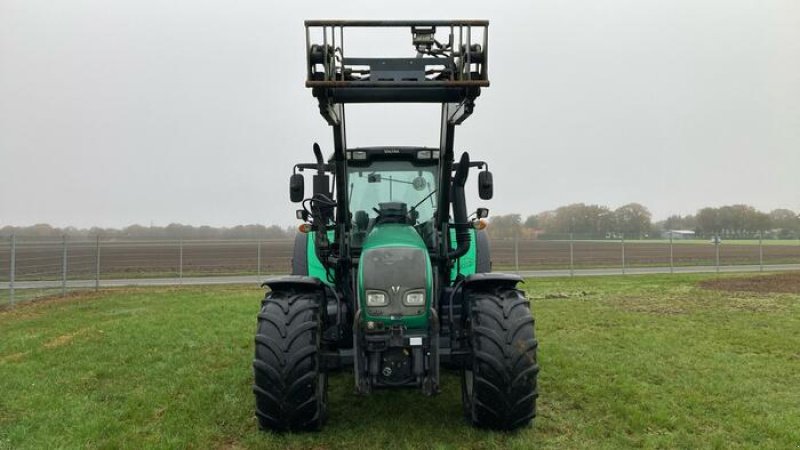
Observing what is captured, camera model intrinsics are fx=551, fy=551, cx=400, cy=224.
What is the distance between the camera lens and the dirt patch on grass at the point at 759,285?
15438 mm

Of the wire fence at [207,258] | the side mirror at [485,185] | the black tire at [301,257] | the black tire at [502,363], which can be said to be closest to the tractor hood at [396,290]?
the black tire at [502,363]

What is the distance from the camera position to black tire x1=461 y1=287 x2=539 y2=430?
163 inches

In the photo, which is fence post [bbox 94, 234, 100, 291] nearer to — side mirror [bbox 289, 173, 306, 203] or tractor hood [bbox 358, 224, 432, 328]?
side mirror [bbox 289, 173, 306, 203]

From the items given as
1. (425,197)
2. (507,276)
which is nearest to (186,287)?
(425,197)

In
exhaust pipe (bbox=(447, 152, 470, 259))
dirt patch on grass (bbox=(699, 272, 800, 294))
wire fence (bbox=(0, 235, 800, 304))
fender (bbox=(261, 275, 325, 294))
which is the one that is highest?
exhaust pipe (bbox=(447, 152, 470, 259))

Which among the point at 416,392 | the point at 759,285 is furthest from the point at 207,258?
the point at 416,392

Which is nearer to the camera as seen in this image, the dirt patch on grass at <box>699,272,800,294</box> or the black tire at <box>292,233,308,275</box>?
the black tire at <box>292,233,308,275</box>

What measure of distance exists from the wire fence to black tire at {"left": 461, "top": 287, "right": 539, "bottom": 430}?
13509 millimetres

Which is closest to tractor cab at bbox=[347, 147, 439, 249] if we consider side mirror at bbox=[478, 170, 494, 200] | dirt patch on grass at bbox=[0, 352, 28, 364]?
side mirror at bbox=[478, 170, 494, 200]

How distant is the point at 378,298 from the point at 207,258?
88.5 feet

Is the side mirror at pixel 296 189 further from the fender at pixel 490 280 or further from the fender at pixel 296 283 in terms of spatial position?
the fender at pixel 490 280

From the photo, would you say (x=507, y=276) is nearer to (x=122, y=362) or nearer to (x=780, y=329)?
(x=122, y=362)

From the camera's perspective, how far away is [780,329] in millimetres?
9172

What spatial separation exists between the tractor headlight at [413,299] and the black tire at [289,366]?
2.40ft
